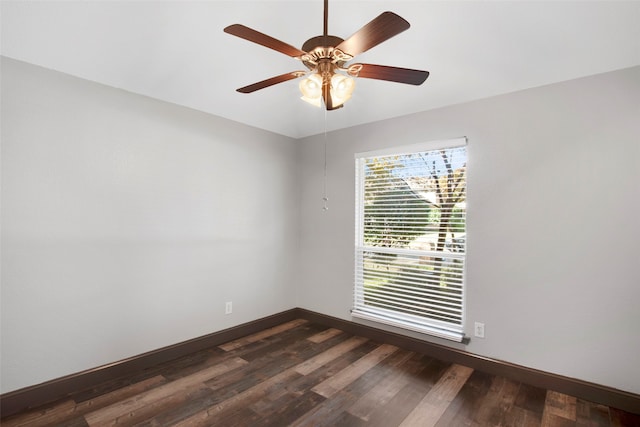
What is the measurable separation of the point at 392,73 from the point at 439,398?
2276mm

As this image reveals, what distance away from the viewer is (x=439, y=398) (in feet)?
7.41

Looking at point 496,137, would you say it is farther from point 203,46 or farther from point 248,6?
point 203,46

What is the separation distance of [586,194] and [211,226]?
3.28 meters

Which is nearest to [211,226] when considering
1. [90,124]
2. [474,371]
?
[90,124]

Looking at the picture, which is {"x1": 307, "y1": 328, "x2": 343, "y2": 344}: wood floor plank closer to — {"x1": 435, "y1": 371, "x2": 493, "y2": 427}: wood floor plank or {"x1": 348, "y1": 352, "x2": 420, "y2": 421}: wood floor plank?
{"x1": 348, "y1": 352, "x2": 420, "y2": 421}: wood floor plank

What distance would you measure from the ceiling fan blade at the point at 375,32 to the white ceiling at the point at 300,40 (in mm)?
834

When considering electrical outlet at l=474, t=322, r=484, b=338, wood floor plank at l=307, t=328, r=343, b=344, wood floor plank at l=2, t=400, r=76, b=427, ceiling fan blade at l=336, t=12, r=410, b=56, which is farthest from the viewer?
A: wood floor plank at l=307, t=328, r=343, b=344

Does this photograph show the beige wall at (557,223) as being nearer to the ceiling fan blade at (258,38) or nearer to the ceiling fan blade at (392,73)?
the ceiling fan blade at (392,73)

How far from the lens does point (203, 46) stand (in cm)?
238

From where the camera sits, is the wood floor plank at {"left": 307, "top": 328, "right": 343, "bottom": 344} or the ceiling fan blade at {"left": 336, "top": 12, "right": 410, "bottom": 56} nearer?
the ceiling fan blade at {"left": 336, "top": 12, "right": 410, "bottom": 56}

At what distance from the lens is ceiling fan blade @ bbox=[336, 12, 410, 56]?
4.09 ft

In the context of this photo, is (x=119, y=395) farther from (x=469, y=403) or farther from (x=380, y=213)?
(x=380, y=213)

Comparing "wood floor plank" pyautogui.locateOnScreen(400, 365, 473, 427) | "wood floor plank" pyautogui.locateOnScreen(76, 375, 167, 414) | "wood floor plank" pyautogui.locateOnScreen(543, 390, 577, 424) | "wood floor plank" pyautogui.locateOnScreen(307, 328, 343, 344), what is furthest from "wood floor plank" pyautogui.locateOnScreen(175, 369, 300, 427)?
"wood floor plank" pyautogui.locateOnScreen(543, 390, 577, 424)

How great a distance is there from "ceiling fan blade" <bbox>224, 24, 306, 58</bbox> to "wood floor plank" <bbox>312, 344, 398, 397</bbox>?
2.34 meters
